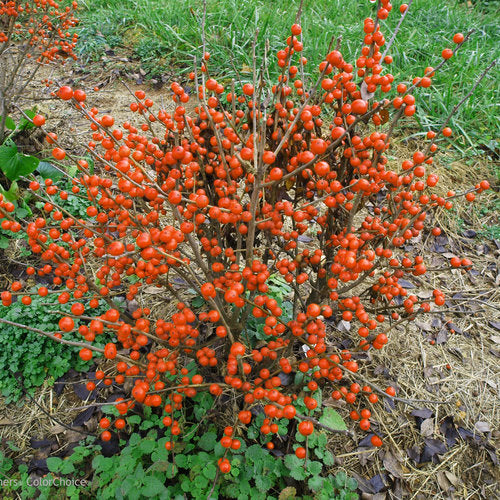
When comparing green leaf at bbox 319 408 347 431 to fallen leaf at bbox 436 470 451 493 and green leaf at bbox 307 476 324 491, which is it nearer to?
green leaf at bbox 307 476 324 491

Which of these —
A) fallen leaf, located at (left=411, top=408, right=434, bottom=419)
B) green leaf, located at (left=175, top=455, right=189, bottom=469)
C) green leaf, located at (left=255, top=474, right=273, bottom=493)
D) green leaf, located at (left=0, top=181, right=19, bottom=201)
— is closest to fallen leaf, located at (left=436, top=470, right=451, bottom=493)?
fallen leaf, located at (left=411, top=408, right=434, bottom=419)

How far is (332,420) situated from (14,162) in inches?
122

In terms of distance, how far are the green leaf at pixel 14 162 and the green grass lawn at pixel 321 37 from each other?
2.64 metres

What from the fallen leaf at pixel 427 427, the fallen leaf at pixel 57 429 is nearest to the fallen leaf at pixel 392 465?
the fallen leaf at pixel 427 427

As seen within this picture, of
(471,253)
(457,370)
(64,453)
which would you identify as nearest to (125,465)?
(64,453)

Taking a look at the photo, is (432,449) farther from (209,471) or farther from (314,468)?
(209,471)

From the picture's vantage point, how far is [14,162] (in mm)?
3127

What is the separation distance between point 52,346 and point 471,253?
3671mm

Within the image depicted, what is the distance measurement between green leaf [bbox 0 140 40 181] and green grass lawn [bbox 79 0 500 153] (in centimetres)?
264

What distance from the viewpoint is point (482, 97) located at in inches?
181

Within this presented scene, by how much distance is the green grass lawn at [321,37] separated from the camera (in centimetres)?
458

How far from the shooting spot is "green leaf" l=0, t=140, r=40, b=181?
310 centimetres

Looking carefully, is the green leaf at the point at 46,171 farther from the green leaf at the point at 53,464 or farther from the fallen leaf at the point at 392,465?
the fallen leaf at the point at 392,465

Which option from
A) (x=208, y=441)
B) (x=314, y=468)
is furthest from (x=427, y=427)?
(x=208, y=441)
